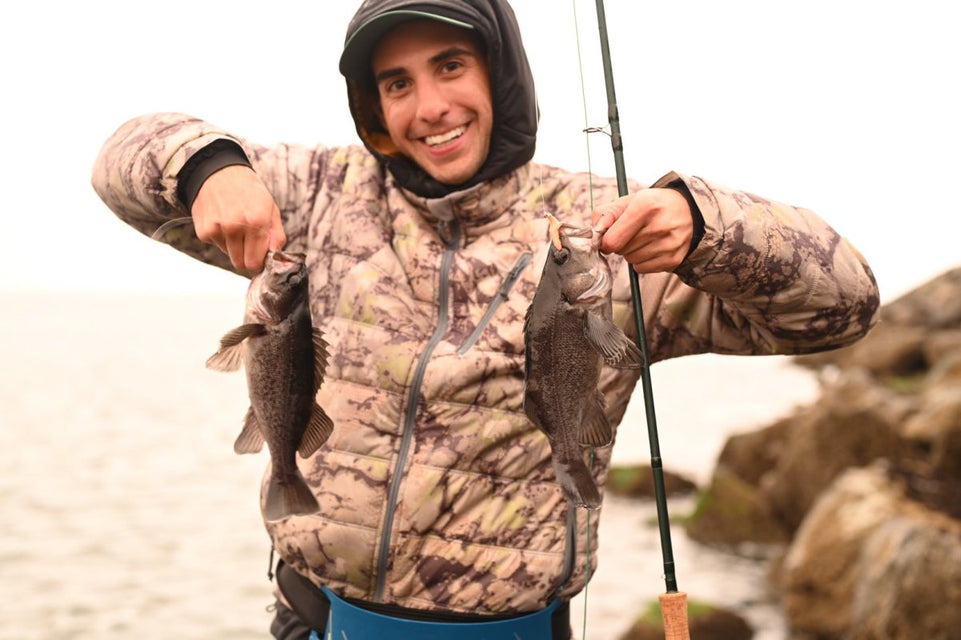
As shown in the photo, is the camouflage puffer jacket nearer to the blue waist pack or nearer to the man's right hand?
the blue waist pack

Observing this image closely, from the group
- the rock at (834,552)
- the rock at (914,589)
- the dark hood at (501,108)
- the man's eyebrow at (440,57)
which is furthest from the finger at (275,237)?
the rock at (834,552)

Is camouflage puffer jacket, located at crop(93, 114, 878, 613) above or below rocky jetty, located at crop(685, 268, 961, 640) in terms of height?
above

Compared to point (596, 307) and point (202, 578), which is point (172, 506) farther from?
point (596, 307)

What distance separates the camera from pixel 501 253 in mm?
3420

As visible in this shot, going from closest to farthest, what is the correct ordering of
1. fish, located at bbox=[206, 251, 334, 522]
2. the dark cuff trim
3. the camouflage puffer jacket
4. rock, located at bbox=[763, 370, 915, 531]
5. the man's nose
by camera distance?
the dark cuff trim < fish, located at bbox=[206, 251, 334, 522] < the camouflage puffer jacket < the man's nose < rock, located at bbox=[763, 370, 915, 531]

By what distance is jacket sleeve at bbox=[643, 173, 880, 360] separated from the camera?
288 cm

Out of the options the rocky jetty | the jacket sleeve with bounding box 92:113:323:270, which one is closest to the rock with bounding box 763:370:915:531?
the rocky jetty

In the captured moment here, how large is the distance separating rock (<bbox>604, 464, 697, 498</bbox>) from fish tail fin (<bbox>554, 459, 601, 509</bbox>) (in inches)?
553

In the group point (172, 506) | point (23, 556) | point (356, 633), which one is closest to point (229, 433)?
point (172, 506)

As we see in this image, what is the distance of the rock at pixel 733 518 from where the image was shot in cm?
1234

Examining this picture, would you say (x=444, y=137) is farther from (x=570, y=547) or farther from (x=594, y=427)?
(x=570, y=547)

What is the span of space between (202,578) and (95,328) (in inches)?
2256

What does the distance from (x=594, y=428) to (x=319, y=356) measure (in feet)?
2.86

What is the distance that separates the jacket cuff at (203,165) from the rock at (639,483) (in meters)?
14.2
